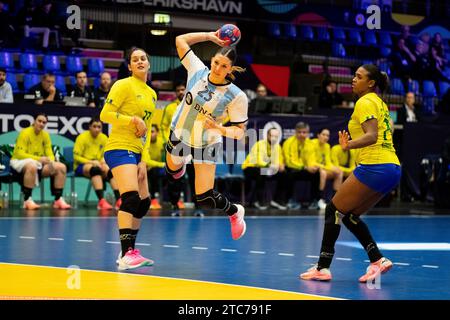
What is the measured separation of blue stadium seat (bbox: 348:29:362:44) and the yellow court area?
20164mm

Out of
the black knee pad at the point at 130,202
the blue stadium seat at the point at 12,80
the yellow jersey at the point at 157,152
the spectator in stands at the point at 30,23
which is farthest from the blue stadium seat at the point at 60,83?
the black knee pad at the point at 130,202

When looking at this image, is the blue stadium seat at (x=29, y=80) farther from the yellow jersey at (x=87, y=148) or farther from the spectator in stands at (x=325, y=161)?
the spectator in stands at (x=325, y=161)

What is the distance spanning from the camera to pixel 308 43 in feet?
86.9

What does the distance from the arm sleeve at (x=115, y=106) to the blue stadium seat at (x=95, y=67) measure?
11889mm

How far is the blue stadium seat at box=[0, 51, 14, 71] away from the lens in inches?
776

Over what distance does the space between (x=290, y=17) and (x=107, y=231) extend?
15.8 m

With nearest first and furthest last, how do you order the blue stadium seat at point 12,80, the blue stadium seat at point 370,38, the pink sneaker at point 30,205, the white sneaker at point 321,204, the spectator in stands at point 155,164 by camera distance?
the pink sneaker at point 30,205, the spectator in stands at point 155,164, the white sneaker at point 321,204, the blue stadium seat at point 12,80, the blue stadium seat at point 370,38

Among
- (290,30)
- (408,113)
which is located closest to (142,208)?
(408,113)

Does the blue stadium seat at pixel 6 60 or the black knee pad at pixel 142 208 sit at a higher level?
the blue stadium seat at pixel 6 60

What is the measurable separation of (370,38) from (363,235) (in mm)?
20244

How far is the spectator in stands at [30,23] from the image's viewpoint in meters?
20.7

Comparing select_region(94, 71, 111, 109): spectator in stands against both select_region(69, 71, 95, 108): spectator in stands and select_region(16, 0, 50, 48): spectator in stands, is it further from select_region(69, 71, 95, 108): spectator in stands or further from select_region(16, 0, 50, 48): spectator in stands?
select_region(16, 0, 50, 48): spectator in stands

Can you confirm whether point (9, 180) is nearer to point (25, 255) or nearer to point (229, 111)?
point (25, 255)

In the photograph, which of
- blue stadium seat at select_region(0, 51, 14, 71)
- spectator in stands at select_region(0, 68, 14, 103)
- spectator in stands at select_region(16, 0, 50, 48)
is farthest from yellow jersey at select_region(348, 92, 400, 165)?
spectator in stands at select_region(16, 0, 50, 48)
